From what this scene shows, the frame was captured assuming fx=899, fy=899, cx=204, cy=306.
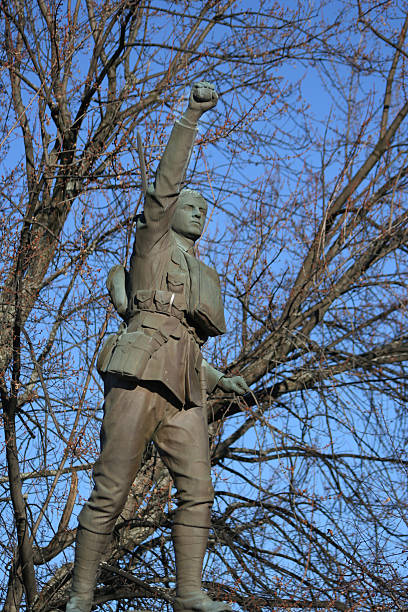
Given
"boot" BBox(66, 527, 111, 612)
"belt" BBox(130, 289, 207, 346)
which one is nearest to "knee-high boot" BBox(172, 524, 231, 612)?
"boot" BBox(66, 527, 111, 612)

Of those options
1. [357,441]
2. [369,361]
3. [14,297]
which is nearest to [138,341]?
[14,297]

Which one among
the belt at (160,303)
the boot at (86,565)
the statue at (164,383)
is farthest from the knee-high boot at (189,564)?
the belt at (160,303)

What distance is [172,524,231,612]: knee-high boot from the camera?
14.5ft

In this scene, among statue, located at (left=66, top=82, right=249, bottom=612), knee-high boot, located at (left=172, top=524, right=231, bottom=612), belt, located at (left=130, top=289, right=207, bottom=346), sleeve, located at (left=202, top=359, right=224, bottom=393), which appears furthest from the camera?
sleeve, located at (left=202, top=359, right=224, bottom=393)

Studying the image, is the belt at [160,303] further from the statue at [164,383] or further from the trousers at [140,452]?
the trousers at [140,452]

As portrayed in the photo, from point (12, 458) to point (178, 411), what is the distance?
342cm

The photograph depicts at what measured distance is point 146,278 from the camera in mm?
4914

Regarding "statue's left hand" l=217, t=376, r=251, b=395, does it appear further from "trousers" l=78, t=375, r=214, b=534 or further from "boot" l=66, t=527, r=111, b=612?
"boot" l=66, t=527, r=111, b=612

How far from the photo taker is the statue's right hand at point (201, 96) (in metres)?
4.52

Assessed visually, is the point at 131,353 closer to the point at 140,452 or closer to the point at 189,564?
the point at 140,452

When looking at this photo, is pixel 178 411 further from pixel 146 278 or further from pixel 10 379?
pixel 10 379

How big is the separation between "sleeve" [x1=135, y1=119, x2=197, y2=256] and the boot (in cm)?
152

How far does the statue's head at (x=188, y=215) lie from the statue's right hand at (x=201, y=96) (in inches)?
31.7

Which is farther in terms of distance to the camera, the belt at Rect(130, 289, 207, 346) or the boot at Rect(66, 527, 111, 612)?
the belt at Rect(130, 289, 207, 346)
